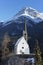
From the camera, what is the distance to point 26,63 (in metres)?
28.2

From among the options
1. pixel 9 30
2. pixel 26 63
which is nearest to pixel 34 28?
pixel 9 30

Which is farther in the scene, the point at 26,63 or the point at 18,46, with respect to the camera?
the point at 18,46

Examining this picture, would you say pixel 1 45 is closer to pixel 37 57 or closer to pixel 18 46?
pixel 18 46

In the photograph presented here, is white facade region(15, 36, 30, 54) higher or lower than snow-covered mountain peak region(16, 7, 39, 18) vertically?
lower

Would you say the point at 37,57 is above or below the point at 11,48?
below

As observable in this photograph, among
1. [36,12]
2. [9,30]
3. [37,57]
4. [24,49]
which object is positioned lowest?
[37,57]

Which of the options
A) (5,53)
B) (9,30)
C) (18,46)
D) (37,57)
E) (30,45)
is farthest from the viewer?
(9,30)

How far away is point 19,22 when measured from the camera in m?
48.2

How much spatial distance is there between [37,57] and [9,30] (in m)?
30.3

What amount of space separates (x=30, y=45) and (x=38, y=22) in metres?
9.27

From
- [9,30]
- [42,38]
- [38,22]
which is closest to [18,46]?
[42,38]

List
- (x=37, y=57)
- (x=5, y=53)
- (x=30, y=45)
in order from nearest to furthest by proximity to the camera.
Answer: (x=37, y=57) < (x=5, y=53) < (x=30, y=45)

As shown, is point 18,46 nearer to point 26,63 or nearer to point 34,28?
point 26,63

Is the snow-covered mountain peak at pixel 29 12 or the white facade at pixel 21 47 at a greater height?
the snow-covered mountain peak at pixel 29 12
